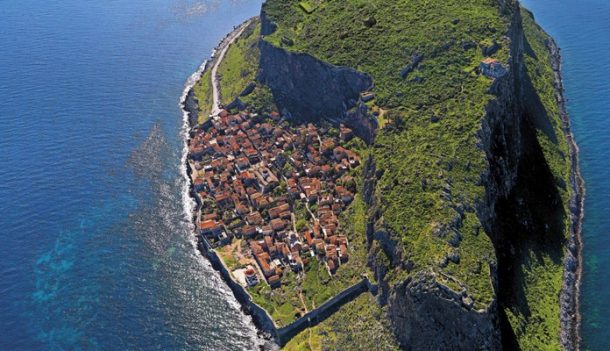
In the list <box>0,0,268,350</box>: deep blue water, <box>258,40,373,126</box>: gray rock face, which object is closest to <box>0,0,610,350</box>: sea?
<box>0,0,268,350</box>: deep blue water

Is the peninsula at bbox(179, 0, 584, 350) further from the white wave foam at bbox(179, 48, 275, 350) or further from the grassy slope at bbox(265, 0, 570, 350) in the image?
the white wave foam at bbox(179, 48, 275, 350)

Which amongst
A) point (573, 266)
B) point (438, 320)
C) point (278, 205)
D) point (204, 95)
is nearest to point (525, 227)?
point (573, 266)

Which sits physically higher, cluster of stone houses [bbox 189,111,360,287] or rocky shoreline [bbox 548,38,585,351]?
cluster of stone houses [bbox 189,111,360,287]

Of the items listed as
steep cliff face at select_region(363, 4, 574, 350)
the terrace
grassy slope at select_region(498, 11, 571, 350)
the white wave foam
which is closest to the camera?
steep cliff face at select_region(363, 4, 574, 350)

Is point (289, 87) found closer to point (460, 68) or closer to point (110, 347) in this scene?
point (460, 68)

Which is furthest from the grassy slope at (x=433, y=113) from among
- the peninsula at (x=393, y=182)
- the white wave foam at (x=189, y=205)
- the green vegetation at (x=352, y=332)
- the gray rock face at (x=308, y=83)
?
the white wave foam at (x=189, y=205)

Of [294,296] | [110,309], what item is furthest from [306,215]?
[110,309]

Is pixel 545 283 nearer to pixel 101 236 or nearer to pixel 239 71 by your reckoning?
pixel 101 236
